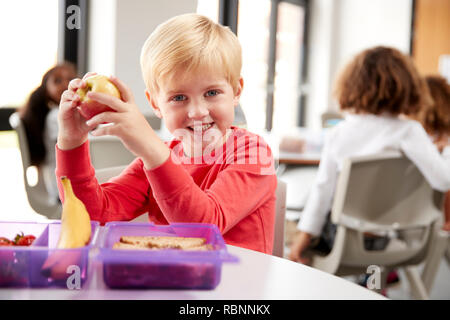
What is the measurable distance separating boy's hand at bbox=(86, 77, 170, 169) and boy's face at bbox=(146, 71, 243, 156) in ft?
0.64

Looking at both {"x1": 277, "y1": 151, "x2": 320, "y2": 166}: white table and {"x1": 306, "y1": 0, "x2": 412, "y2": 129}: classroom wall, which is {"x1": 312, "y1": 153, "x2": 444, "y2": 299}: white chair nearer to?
{"x1": 277, "y1": 151, "x2": 320, "y2": 166}: white table

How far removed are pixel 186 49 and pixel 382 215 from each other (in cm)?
125

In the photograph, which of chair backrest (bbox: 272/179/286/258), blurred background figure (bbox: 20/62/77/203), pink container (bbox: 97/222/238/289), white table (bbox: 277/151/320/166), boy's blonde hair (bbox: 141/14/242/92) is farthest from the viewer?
white table (bbox: 277/151/320/166)

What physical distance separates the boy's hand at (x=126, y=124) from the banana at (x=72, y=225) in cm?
9

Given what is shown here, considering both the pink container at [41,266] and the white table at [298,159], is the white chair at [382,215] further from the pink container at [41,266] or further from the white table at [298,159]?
the pink container at [41,266]

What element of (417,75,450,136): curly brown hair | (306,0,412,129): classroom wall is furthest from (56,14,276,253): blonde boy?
(306,0,412,129): classroom wall

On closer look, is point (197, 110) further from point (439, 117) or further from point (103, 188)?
point (439, 117)

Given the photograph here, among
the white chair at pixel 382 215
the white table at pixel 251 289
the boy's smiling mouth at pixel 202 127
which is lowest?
the white chair at pixel 382 215

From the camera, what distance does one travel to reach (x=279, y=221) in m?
1.16

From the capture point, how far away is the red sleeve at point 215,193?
752mm

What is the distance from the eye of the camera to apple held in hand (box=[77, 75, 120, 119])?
69cm

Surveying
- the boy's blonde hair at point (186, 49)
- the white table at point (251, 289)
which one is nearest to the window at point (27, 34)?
the boy's blonde hair at point (186, 49)

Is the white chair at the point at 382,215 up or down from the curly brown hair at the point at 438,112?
down
